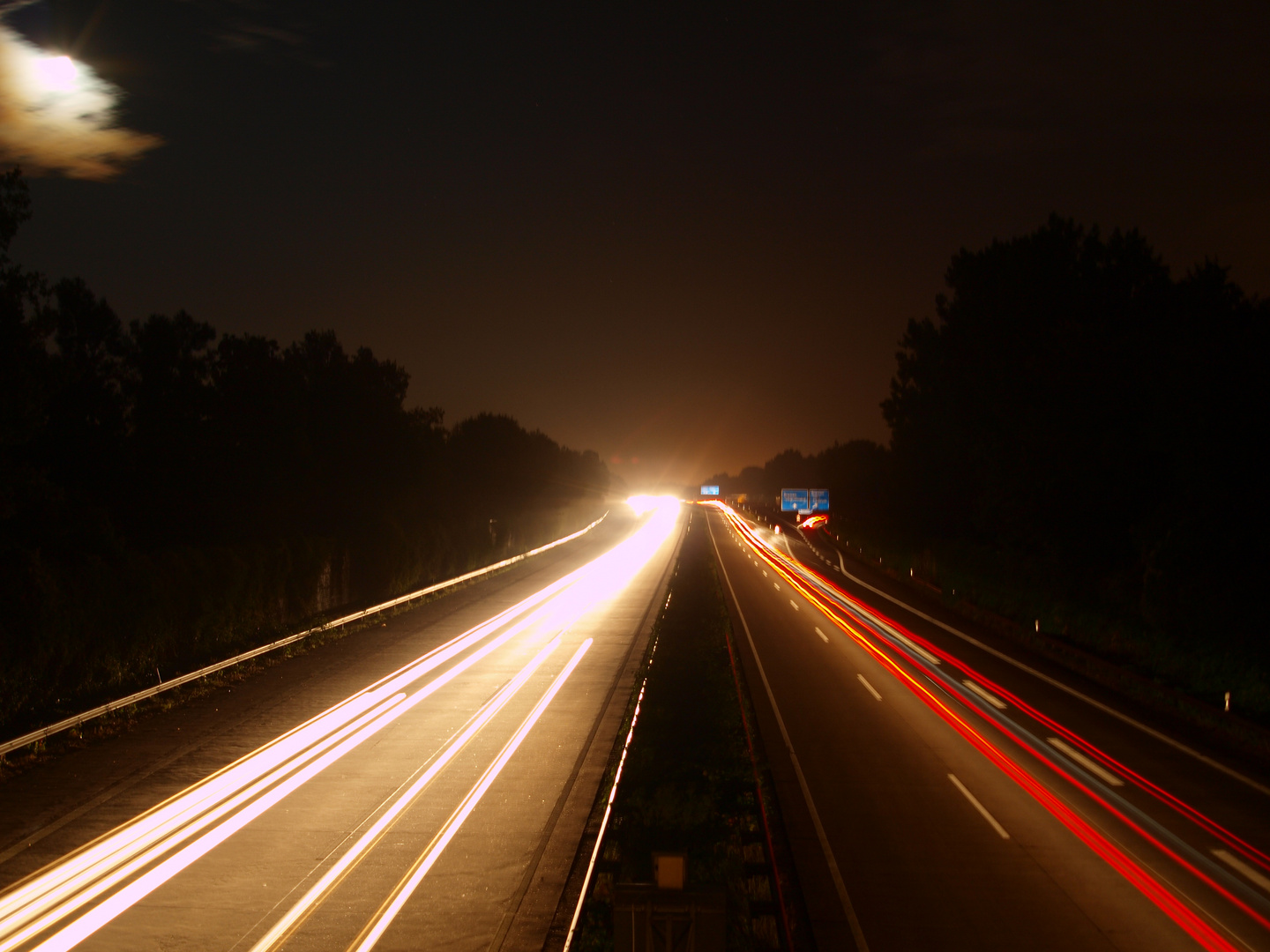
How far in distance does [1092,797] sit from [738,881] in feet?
22.8

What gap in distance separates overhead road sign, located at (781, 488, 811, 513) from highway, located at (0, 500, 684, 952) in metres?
63.1

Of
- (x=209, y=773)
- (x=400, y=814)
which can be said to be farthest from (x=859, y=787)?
(x=209, y=773)

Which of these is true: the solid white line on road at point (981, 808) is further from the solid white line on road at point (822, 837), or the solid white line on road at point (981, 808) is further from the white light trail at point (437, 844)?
the white light trail at point (437, 844)

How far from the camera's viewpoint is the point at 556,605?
3566 cm

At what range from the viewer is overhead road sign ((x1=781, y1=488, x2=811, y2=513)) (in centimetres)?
8356

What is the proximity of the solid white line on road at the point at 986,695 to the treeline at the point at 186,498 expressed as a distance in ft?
59.6

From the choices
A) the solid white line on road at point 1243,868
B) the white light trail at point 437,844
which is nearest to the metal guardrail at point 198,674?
the white light trail at point 437,844

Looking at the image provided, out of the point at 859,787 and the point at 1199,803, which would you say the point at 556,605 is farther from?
the point at 1199,803

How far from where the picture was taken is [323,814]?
1183cm

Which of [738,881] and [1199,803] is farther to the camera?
[1199,803]

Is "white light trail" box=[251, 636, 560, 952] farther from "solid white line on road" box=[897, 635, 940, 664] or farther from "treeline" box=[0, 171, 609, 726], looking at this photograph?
"solid white line on road" box=[897, 635, 940, 664]

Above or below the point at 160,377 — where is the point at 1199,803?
below

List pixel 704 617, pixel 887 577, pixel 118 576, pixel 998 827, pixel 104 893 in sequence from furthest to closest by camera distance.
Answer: pixel 887 577, pixel 704 617, pixel 118 576, pixel 998 827, pixel 104 893

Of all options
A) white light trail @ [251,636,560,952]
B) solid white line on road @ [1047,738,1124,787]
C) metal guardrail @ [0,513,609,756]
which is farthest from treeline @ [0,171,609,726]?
solid white line on road @ [1047,738,1124,787]
